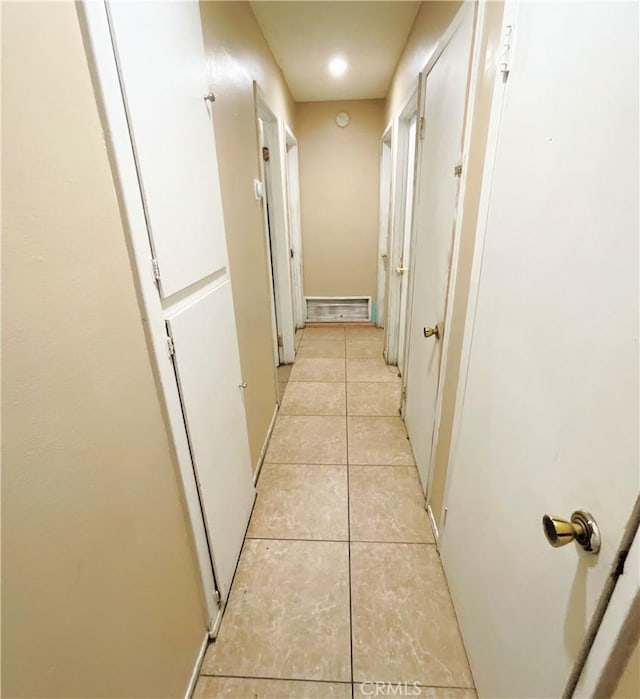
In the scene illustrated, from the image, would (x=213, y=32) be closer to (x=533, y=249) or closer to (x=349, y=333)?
(x=533, y=249)

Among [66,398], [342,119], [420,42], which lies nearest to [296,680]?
[66,398]

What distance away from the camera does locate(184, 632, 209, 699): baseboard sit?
1.08 meters

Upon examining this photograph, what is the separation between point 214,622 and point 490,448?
1186mm

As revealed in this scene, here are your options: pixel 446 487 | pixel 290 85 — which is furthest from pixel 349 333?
pixel 446 487

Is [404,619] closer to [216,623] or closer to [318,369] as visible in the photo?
[216,623]

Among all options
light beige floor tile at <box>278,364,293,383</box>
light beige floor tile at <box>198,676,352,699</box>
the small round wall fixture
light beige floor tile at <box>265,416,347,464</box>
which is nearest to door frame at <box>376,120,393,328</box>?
the small round wall fixture

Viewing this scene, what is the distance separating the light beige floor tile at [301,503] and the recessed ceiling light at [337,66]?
9.93ft

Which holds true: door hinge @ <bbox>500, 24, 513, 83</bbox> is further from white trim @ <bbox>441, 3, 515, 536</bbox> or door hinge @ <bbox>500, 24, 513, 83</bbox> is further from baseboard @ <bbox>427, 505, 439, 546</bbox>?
baseboard @ <bbox>427, 505, 439, 546</bbox>

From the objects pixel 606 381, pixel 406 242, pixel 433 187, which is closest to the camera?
pixel 606 381

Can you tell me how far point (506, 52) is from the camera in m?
0.85

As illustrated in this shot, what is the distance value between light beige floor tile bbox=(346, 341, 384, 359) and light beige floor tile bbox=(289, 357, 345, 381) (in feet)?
0.67

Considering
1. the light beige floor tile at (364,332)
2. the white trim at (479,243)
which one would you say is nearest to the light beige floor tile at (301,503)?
the white trim at (479,243)

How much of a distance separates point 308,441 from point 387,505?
70 cm

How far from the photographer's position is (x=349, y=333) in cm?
420
